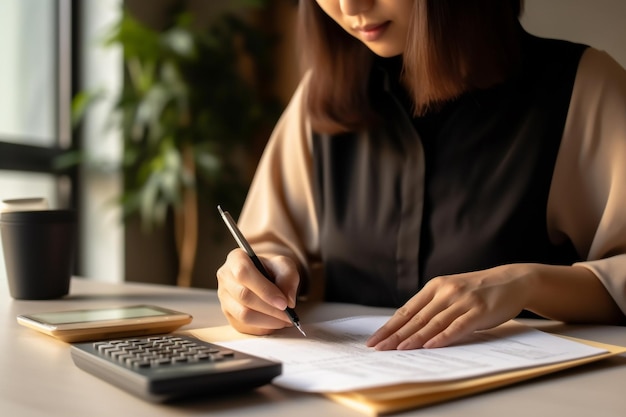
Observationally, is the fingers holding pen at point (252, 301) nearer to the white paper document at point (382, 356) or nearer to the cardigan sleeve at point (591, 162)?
the white paper document at point (382, 356)

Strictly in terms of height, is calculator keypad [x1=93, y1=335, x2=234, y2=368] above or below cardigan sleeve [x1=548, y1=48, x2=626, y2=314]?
below

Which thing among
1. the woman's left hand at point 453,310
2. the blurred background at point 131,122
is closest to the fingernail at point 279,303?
the woman's left hand at point 453,310

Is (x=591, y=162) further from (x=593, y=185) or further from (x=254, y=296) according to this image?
(x=254, y=296)

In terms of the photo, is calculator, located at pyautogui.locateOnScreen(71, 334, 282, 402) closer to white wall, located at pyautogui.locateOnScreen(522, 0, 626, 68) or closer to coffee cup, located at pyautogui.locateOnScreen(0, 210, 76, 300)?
coffee cup, located at pyautogui.locateOnScreen(0, 210, 76, 300)

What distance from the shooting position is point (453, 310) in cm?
69

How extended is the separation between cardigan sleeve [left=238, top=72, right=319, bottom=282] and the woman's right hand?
41cm

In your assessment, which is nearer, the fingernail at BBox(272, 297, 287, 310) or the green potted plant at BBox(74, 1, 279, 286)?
the fingernail at BBox(272, 297, 287, 310)

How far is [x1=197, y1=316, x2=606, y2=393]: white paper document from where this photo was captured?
515mm

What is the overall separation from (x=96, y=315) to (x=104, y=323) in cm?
8

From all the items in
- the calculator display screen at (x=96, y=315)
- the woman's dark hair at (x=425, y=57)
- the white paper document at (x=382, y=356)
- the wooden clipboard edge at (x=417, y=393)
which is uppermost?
the woman's dark hair at (x=425, y=57)

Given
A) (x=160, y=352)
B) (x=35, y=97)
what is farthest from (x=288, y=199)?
(x=35, y=97)

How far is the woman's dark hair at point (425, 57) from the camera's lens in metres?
1.03

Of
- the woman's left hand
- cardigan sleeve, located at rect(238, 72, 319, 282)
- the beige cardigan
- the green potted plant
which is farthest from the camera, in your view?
the green potted plant

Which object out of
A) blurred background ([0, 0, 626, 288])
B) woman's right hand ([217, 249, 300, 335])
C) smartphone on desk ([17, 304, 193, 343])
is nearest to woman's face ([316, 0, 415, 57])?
woman's right hand ([217, 249, 300, 335])
